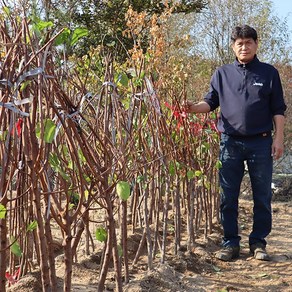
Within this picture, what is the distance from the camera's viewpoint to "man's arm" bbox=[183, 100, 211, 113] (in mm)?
3600

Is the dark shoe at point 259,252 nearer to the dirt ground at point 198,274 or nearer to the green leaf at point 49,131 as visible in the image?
the dirt ground at point 198,274

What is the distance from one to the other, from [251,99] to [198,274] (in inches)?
50.9

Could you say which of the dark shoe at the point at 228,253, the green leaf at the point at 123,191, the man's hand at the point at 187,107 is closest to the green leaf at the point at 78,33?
the green leaf at the point at 123,191

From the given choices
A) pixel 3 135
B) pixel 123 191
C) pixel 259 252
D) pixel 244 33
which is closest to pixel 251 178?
pixel 259 252

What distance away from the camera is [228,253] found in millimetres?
3738

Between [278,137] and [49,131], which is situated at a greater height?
[49,131]

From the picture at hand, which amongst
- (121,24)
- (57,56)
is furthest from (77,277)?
(121,24)

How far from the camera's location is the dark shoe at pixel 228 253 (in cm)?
371

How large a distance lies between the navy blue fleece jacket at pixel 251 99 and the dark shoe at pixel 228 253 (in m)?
0.85

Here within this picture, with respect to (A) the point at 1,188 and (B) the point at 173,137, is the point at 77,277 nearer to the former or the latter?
(B) the point at 173,137

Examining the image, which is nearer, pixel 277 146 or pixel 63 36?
pixel 63 36

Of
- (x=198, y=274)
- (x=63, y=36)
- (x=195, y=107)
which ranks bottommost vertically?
(x=198, y=274)

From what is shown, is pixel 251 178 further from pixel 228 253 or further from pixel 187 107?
pixel 187 107

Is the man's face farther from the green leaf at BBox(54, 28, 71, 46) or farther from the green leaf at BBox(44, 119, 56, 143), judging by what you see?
the green leaf at BBox(44, 119, 56, 143)
